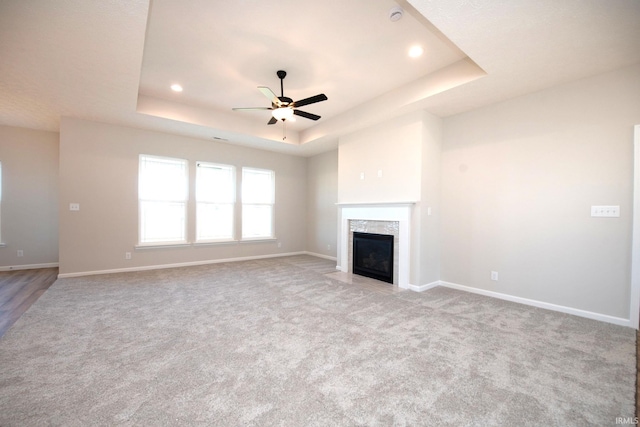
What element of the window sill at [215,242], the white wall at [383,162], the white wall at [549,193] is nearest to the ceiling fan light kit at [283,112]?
the white wall at [383,162]

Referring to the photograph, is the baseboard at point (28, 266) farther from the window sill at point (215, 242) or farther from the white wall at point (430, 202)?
the white wall at point (430, 202)

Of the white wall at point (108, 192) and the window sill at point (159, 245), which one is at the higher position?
the white wall at point (108, 192)

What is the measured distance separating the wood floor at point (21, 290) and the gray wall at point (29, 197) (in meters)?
0.45

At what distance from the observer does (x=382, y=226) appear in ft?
15.0

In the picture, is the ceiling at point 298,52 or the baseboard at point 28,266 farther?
the baseboard at point 28,266

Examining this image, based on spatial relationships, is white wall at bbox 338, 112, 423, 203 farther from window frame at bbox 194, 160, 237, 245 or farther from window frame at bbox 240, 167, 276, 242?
window frame at bbox 194, 160, 237, 245

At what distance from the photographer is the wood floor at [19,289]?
2.94 m

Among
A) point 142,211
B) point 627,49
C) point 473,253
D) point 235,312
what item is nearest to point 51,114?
point 142,211

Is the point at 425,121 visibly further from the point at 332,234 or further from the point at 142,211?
the point at 142,211

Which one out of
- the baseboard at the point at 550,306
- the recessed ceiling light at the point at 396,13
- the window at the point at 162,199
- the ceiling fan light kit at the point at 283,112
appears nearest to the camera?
the recessed ceiling light at the point at 396,13

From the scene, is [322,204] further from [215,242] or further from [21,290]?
[21,290]

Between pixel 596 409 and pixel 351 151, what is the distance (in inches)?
176

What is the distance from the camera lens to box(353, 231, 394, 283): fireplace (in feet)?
14.5

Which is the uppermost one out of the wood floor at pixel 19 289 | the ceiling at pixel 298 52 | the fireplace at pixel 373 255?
the ceiling at pixel 298 52
